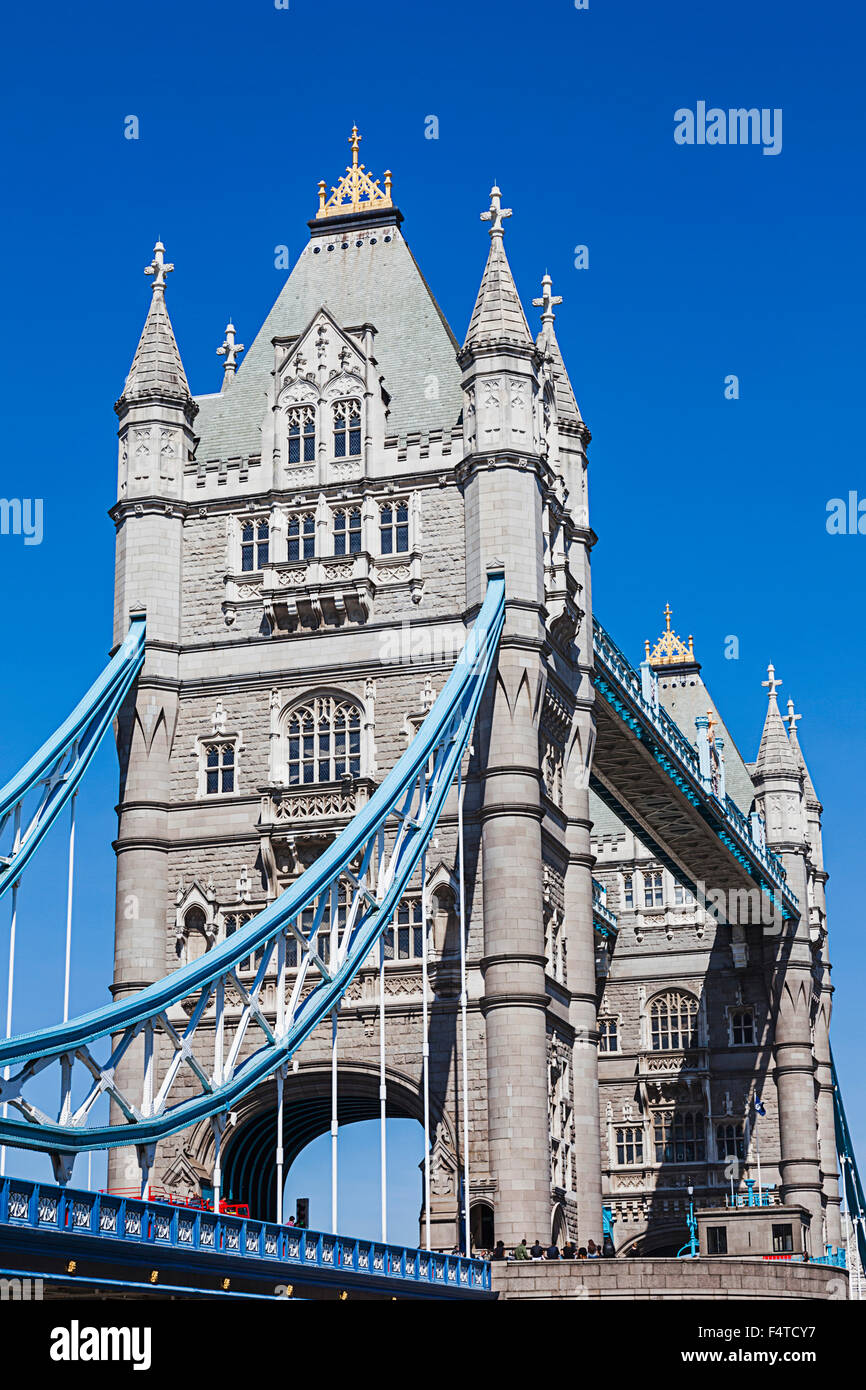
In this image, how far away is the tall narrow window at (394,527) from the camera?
143 feet

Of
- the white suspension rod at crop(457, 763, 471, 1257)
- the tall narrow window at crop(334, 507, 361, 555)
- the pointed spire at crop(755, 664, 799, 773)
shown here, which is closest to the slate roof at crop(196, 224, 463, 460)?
the tall narrow window at crop(334, 507, 361, 555)

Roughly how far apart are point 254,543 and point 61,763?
27.3ft

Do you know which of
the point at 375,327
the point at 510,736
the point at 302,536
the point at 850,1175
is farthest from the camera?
the point at 850,1175

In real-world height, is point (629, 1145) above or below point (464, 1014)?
above

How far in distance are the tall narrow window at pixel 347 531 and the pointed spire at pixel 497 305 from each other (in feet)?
14.4

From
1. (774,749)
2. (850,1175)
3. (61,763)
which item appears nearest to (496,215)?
(61,763)

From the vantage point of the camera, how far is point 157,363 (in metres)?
45.2

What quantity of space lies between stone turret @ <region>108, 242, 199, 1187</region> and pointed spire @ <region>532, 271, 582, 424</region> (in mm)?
8524

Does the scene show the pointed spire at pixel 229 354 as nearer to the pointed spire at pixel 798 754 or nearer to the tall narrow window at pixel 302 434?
the tall narrow window at pixel 302 434

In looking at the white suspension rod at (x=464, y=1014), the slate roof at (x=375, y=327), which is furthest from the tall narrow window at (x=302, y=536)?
the white suspension rod at (x=464, y=1014)

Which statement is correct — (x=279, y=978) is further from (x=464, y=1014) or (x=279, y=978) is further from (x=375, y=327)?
(x=375, y=327)
